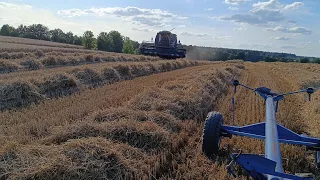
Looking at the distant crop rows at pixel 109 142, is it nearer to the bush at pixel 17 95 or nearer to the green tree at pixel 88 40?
the bush at pixel 17 95

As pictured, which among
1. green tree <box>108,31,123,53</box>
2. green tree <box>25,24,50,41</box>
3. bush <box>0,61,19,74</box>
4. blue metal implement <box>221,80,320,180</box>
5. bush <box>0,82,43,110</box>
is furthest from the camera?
green tree <box>25,24,50,41</box>

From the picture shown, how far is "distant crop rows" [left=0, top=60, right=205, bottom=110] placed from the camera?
941cm

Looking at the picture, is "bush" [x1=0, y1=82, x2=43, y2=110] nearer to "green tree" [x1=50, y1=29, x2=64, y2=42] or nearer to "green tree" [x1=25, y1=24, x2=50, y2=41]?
"green tree" [x1=50, y1=29, x2=64, y2=42]

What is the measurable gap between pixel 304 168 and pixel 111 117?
401cm

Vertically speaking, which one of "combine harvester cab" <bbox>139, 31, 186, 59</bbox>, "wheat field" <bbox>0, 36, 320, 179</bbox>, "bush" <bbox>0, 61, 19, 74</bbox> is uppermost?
"combine harvester cab" <bbox>139, 31, 186, 59</bbox>

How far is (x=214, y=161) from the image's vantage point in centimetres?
530

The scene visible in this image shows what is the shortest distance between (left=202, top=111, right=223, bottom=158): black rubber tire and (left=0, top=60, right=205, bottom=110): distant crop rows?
244 inches

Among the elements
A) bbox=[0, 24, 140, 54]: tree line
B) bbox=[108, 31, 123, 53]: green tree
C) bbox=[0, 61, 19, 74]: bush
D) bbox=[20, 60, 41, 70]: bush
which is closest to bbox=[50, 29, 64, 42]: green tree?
bbox=[0, 24, 140, 54]: tree line

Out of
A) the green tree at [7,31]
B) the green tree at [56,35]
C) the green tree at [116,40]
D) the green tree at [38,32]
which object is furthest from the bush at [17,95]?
the green tree at [7,31]

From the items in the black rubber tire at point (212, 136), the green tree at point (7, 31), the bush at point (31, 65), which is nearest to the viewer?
the black rubber tire at point (212, 136)

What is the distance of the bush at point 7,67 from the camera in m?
15.3

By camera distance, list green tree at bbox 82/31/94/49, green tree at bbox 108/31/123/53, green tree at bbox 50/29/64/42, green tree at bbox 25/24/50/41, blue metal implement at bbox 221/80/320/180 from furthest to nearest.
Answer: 1. green tree at bbox 25/24/50/41
2. green tree at bbox 50/29/64/42
3. green tree at bbox 108/31/123/53
4. green tree at bbox 82/31/94/49
5. blue metal implement at bbox 221/80/320/180

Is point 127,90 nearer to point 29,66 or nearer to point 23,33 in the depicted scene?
point 29,66

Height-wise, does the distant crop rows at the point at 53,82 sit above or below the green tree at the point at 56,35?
below
